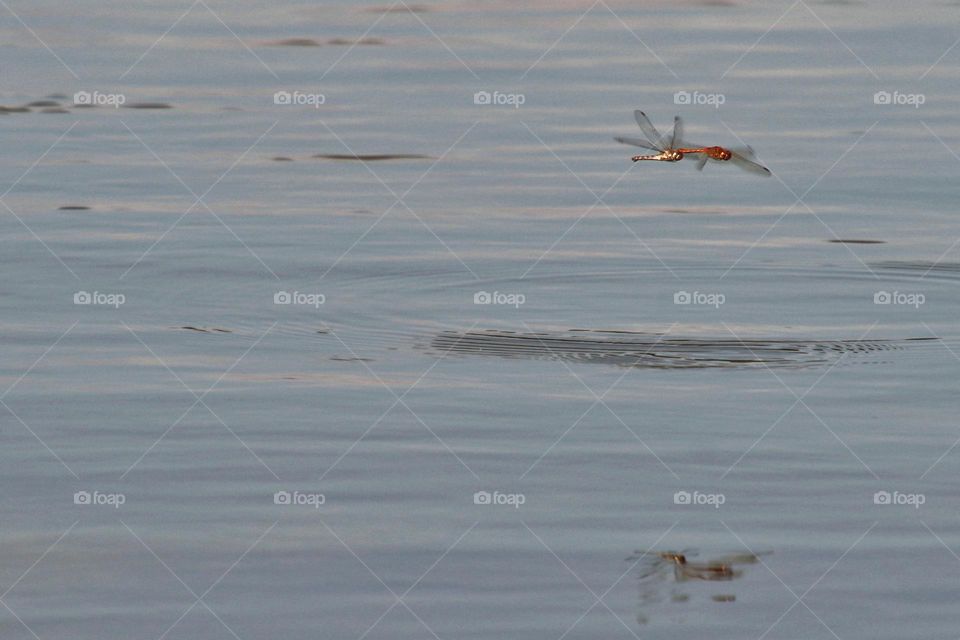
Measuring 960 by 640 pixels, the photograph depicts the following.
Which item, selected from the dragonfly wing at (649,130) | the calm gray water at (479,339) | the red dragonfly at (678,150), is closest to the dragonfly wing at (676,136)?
the red dragonfly at (678,150)

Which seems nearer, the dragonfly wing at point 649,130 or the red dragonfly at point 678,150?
the red dragonfly at point 678,150

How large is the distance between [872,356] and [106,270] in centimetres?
492

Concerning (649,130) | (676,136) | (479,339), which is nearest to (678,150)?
(676,136)

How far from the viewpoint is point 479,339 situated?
10.5 m

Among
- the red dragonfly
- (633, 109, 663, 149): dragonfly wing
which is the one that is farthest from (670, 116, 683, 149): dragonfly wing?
(633, 109, 663, 149): dragonfly wing

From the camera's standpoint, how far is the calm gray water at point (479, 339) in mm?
6762

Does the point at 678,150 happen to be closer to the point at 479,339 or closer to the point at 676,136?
the point at 676,136

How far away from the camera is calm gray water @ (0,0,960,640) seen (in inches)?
266

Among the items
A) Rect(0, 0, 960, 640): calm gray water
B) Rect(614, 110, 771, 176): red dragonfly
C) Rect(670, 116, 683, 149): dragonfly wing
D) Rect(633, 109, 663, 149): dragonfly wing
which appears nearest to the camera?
Rect(0, 0, 960, 640): calm gray water

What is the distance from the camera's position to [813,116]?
17.2 m

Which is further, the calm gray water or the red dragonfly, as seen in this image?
the red dragonfly

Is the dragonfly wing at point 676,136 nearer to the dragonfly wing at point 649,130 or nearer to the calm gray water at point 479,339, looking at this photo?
the dragonfly wing at point 649,130

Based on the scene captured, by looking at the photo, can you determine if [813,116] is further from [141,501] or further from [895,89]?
[141,501]

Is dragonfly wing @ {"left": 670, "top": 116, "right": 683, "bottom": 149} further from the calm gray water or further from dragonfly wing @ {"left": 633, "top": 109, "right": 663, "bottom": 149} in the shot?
the calm gray water
